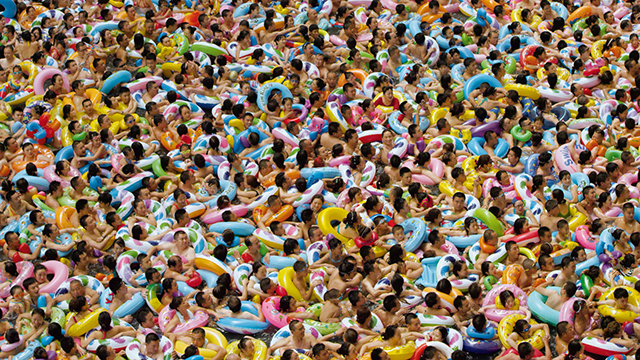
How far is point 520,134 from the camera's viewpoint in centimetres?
1662

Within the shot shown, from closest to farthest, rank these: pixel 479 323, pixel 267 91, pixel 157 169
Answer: pixel 479 323 → pixel 157 169 → pixel 267 91

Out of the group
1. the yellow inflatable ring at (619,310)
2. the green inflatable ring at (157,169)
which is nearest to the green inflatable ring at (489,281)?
the yellow inflatable ring at (619,310)

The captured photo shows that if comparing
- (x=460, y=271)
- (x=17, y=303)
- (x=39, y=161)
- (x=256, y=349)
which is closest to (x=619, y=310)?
A: (x=460, y=271)

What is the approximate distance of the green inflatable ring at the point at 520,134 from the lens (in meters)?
16.6

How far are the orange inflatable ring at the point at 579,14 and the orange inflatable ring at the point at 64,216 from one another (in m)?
11.0

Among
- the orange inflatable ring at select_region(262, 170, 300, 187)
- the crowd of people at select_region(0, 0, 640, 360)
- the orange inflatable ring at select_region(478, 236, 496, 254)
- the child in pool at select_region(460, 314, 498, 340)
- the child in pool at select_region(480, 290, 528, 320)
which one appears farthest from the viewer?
the orange inflatable ring at select_region(262, 170, 300, 187)

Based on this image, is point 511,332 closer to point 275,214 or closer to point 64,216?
point 275,214

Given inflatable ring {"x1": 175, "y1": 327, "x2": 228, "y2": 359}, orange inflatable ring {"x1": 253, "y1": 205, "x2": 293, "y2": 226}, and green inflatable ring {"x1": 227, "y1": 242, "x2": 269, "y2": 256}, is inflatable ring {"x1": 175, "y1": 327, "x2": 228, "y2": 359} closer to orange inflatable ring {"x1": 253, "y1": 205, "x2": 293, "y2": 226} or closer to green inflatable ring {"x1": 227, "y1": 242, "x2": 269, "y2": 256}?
green inflatable ring {"x1": 227, "y1": 242, "x2": 269, "y2": 256}

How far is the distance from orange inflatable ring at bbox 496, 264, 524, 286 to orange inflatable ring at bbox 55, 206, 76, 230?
697 cm

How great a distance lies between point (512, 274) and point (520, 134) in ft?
11.9

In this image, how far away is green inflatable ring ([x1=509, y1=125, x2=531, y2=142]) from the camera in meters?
16.6

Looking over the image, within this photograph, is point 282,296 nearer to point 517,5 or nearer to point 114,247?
point 114,247

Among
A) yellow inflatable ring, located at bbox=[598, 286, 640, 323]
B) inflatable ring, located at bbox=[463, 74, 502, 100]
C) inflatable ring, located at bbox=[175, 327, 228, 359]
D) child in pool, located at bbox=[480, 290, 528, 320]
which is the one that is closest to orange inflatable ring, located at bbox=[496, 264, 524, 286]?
child in pool, located at bbox=[480, 290, 528, 320]

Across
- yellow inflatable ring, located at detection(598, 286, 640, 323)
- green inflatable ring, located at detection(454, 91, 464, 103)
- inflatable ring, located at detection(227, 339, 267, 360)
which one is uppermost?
green inflatable ring, located at detection(454, 91, 464, 103)
